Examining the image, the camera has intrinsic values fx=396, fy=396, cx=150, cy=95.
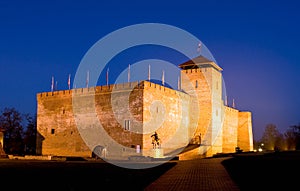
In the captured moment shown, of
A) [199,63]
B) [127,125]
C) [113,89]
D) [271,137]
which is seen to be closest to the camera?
Answer: [127,125]

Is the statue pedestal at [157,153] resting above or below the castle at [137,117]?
below

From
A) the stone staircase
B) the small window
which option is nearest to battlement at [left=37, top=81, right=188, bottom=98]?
the small window

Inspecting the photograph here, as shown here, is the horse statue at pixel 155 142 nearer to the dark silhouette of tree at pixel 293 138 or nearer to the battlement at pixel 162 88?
the battlement at pixel 162 88

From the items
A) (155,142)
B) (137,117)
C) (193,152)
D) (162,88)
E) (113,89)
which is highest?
(162,88)

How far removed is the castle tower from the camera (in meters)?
29.9

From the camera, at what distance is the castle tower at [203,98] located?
29.9 meters

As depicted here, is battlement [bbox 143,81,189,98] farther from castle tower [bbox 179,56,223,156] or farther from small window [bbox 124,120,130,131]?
small window [bbox 124,120,130,131]

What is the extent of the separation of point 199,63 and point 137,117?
29.7ft

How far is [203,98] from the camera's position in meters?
30.5

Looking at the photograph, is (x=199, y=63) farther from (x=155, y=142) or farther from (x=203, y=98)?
(x=155, y=142)

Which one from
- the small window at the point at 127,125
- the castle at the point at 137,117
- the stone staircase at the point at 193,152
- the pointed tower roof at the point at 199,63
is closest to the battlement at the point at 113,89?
the castle at the point at 137,117

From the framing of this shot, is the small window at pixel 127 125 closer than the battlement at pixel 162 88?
Yes

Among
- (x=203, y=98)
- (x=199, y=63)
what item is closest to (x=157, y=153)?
(x=203, y=98)

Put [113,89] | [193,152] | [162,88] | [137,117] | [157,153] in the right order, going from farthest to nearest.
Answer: [162,88] → [113,89] → [193,152] → [137,117] → [157,153]
